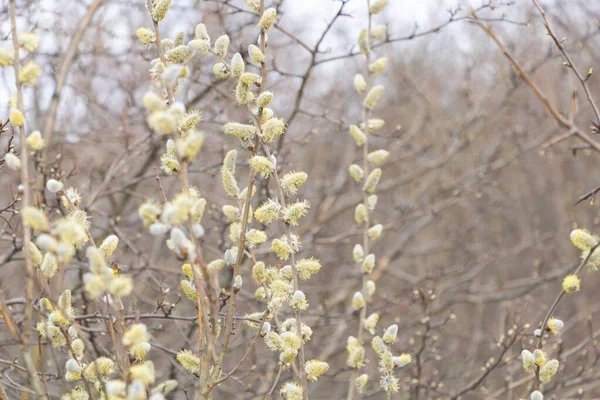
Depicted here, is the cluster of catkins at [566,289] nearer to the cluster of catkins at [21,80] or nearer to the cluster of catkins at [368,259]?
the cluster of catkins at [368,259]

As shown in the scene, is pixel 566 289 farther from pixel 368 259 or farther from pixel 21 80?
pixel 21 80

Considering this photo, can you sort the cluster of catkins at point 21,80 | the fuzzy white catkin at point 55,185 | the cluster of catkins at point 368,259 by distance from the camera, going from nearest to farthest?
the cluster of catkins at point 21,80
the fuzzy white catkin at point 55,185
the cluster of catkins at point 368,259

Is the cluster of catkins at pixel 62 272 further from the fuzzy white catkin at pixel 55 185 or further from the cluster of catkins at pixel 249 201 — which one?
the cluster of catkins at pixel 249 201

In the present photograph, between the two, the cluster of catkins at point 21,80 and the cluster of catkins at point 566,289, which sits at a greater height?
the cluster of catkins at point 21,80

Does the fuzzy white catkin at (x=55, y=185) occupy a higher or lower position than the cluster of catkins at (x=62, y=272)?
higher

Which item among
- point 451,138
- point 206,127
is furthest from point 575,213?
point 206,127

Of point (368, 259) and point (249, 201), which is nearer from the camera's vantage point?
point (249, 201)

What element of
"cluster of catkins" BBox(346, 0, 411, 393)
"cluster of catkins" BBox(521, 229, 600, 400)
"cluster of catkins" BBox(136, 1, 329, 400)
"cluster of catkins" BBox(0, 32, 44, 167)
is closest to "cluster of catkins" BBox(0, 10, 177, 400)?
"cluster of catkins" BBox(0, 32, 44, 167)

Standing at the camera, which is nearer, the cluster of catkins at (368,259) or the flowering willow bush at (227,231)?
the flowering willow bush at (227,231)

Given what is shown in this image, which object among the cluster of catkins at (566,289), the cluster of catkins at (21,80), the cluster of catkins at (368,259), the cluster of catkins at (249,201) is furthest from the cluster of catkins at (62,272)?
the cluster of catkins at (566,289)

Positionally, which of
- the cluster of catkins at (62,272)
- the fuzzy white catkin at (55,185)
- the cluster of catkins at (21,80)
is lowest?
the cluster of catkins at (62,272)

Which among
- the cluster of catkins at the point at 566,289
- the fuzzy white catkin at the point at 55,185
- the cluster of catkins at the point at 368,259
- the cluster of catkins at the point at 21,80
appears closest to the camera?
the cluster of catkins at the point at 21,80

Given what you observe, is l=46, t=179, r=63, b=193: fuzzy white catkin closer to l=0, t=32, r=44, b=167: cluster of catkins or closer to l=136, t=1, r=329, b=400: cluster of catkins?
l=0, t=32, r=44, b=167: cluster of catkins

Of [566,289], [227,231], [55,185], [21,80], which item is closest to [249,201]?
[55,185]
